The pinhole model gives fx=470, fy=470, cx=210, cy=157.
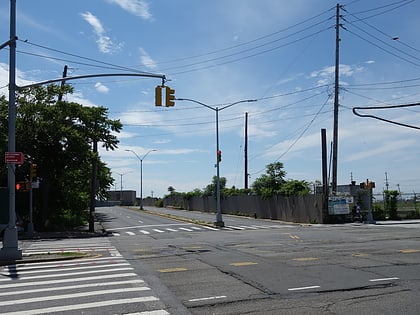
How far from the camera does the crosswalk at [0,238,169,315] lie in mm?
8156

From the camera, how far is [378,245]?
1855 centimetres

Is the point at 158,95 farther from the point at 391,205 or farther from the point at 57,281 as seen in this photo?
the point at 391,205

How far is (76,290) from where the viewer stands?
983 cm

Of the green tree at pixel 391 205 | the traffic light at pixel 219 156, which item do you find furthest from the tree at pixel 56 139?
the green tree at pixel 391 205

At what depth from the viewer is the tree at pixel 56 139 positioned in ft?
106

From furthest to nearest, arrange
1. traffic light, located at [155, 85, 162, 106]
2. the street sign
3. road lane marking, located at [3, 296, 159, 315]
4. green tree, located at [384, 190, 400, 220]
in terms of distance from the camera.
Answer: green tree, located at [384, 190, 400, 220] → the street sign → traffic light, located at [155, 85, 162, 106] → road lane marking, located at [3, 296, 159, 315]

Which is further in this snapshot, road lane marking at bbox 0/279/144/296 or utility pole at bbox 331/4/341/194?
utility pole at bbox 331/4/341/194

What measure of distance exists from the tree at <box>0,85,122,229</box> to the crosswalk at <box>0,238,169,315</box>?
62.2ft

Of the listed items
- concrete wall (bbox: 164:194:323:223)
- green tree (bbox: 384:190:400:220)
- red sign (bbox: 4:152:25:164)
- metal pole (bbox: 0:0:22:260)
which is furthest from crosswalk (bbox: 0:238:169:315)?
green tree (bbox: 384:190:400:220)

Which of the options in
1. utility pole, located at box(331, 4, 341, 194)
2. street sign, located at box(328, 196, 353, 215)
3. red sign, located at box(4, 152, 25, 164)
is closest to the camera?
red sign, located at box(4, 152, 25, 164)

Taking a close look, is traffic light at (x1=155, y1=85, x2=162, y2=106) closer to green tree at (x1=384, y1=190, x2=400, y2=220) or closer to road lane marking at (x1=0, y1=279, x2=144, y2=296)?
road lane marking at (x1=0, y1=279, x2=144, y2=296)

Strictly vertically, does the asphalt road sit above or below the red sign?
below

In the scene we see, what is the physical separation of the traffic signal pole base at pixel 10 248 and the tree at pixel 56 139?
16334 millimetres

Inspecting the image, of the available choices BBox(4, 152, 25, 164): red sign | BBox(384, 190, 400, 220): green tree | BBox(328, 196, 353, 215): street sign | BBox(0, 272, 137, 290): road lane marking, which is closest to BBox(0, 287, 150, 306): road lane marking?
BBox(0, 272, 137, 290): road lane marking
